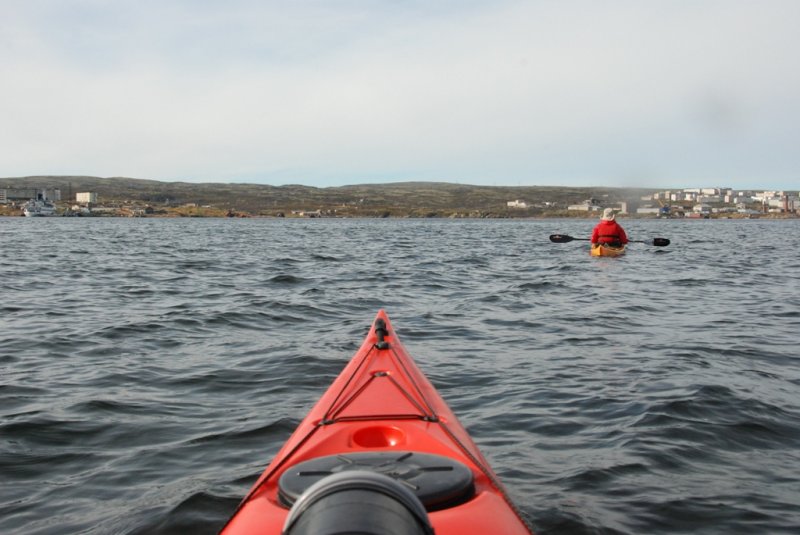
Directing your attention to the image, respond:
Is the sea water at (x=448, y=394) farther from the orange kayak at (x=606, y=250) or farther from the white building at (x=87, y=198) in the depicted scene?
the white building at (x=87, y=198)

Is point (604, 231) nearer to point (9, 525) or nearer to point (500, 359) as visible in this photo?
point (500, 359)

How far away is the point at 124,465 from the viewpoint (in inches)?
230

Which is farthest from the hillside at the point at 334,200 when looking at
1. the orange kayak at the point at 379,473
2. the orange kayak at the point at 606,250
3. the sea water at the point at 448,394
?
the orange kayak at the point at 379,473

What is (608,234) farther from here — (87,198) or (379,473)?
(87,198)

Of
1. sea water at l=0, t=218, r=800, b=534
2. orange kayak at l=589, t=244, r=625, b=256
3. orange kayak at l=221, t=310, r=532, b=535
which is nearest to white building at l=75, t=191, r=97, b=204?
orange kayak at l=589, t=244, r=625, b=256

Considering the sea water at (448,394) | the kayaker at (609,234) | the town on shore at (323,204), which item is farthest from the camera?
the town on shore at (323,204)

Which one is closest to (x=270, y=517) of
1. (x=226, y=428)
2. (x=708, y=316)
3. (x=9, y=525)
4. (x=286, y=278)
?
(x=9, y=525)

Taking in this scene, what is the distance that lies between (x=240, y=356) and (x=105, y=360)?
1.77 metres

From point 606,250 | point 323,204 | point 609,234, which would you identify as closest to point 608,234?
point 609,234

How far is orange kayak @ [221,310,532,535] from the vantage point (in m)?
2.48

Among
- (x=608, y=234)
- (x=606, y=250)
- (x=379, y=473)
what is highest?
(x=608, y=234)

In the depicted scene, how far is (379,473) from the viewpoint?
3047mm

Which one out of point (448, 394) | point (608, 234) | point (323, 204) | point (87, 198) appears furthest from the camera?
point (323, 204)

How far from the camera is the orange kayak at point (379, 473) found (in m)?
2.48
